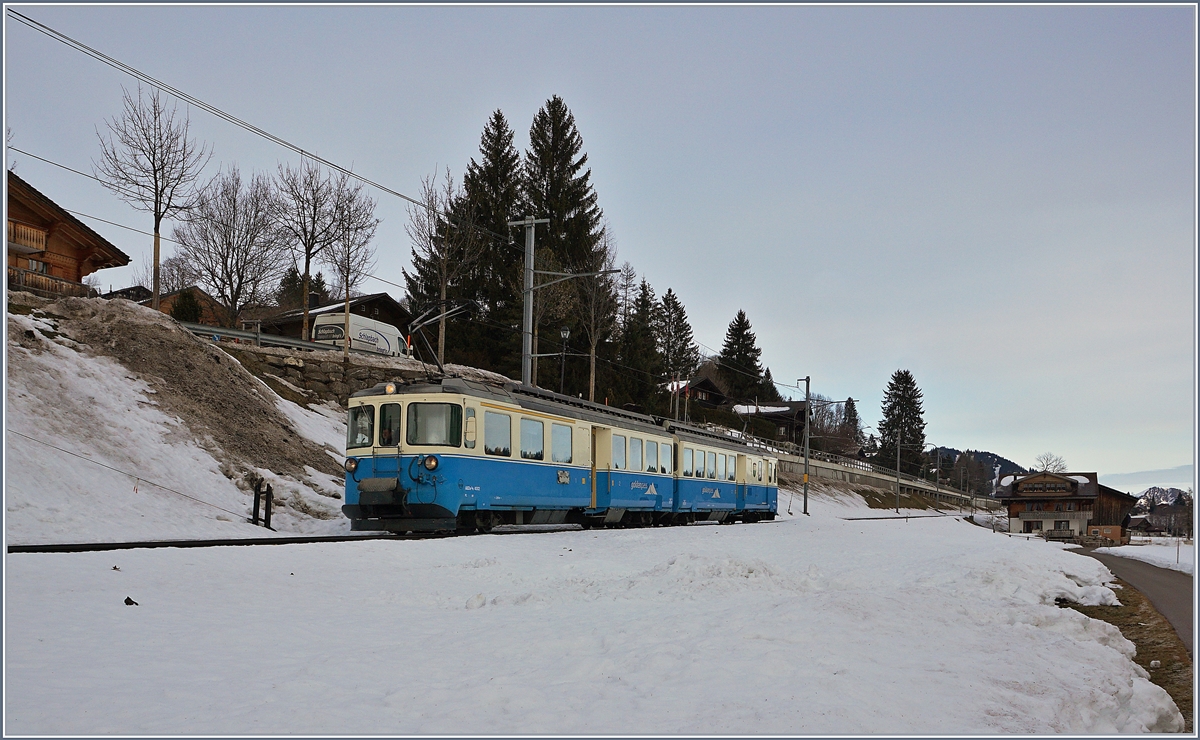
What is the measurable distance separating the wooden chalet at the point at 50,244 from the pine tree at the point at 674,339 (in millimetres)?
44517

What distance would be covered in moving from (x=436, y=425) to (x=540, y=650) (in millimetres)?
10228

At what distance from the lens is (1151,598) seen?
40.3 ft

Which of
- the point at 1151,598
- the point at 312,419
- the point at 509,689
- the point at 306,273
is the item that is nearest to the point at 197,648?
the point at 509,689

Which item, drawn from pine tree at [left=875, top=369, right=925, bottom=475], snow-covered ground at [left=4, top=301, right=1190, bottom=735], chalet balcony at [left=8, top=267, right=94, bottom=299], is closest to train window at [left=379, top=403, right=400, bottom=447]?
snow-covered ground at [left=4, top=301, right=1190, bottom=735]

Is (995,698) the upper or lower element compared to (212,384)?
→ lower

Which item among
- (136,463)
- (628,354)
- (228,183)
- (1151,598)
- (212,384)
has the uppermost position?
(228,183)

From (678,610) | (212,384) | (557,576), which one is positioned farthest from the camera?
(212,384)

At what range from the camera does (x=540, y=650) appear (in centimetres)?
728

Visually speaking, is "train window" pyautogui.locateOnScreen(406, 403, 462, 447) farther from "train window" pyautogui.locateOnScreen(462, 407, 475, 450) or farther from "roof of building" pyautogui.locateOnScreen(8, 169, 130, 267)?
"roof of building" pyautogui.locateOnScreen(8, 169, 130, 267)

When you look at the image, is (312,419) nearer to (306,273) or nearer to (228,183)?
(306,273)

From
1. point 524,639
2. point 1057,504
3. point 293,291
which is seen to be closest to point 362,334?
point 524,639

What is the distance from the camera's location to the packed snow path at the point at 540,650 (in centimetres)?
545

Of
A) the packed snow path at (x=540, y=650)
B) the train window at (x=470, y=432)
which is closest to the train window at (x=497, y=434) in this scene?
the train window at (x=470, y=432)

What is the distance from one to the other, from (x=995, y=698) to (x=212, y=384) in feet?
73.2
